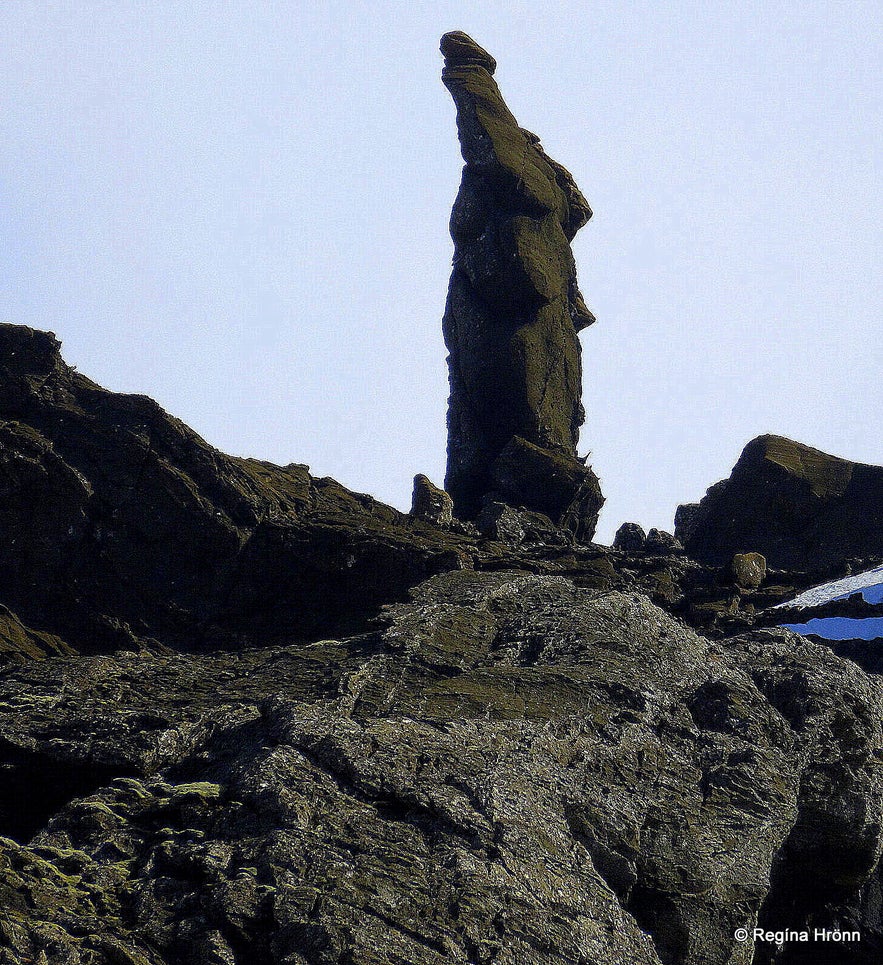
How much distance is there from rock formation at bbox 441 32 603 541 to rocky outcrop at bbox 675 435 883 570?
6.29 m

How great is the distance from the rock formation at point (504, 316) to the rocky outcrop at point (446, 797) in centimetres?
2913

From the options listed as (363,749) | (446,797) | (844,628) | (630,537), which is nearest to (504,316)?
(630,537)

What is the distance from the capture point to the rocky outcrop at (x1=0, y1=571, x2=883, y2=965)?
13961mm

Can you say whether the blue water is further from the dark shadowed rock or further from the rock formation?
the rock formation

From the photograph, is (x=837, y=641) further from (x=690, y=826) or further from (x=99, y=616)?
(x=99, y=616)

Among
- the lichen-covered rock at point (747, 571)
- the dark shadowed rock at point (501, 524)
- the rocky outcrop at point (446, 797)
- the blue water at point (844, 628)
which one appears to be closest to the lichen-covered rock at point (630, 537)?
the dark shadowed rock at point (501, 524)

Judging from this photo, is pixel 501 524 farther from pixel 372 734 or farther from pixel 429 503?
pixel 372 734

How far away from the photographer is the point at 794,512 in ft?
148

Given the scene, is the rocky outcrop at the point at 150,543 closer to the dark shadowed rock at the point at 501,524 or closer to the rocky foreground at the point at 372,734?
the rocky foreground at the point at 372,734

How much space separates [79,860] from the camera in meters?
14.8

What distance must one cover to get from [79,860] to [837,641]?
20127mm

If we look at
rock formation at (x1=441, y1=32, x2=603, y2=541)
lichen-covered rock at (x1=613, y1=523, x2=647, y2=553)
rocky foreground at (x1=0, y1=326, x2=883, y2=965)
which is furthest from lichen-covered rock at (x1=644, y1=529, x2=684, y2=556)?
rocky foreground at (x1=0, y1=326, x2=883, y2=965)

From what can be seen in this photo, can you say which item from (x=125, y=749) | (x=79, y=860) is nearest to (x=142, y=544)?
(x=125, y=749)

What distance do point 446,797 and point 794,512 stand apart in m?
32.3
